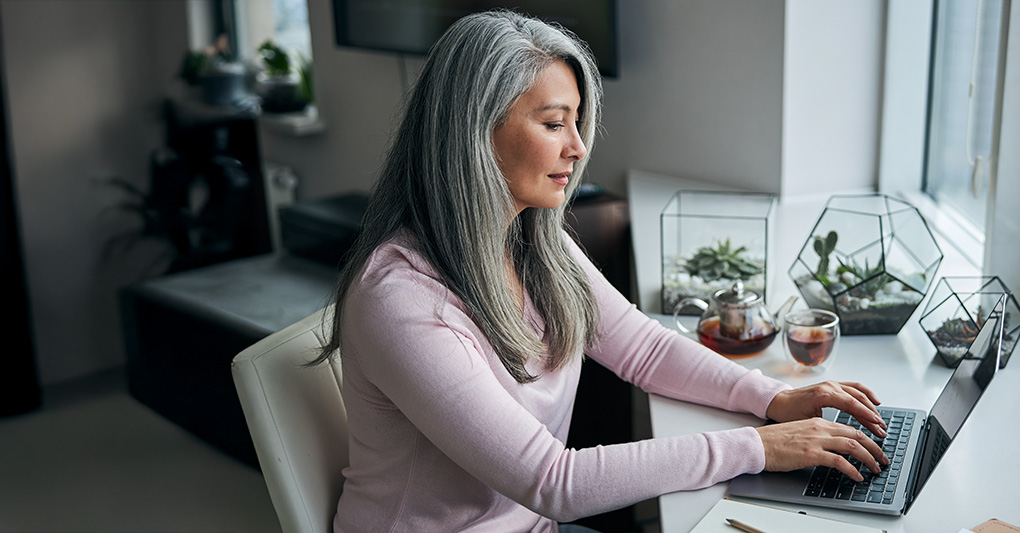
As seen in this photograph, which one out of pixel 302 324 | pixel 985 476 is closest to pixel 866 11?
pixel 985 476

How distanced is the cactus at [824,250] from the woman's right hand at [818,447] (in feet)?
1.51

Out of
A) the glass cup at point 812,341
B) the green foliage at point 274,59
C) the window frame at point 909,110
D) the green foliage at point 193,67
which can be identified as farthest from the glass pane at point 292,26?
the glass cup at point 812,341

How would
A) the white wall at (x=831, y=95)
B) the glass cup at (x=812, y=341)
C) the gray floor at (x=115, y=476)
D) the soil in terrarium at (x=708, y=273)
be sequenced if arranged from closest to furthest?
the glass cup at (x=812, y=341) → the soil in terrarium at (x=708, y=273) → the white wall at (x=831, y=95) → the gray floor at (x=115, y=476)

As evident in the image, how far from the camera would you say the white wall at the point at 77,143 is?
112 inches

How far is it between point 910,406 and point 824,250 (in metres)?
0.36

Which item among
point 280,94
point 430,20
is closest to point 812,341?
point 430,20

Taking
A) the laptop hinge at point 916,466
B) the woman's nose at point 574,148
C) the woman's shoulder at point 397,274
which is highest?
the woman's nose at point 574,148

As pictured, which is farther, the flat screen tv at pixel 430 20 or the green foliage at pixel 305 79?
the green foliage at pixel 305 79

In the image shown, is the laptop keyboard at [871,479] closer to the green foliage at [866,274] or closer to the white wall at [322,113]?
the green foliage at [866,274]

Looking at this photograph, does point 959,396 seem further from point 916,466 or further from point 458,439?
point 458,439

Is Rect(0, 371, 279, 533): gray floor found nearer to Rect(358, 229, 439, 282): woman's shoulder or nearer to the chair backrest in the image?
the chair backrest

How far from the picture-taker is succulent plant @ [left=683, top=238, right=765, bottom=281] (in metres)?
1.55

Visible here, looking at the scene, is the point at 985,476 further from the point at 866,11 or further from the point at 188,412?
the point at 188,412

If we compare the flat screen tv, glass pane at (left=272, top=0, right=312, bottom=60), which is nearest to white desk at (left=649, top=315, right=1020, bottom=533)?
the flat screen tv
